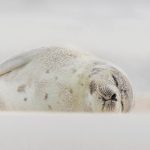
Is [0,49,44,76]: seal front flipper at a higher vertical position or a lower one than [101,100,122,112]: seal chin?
higher

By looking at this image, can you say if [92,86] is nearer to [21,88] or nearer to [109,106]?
[109,106]

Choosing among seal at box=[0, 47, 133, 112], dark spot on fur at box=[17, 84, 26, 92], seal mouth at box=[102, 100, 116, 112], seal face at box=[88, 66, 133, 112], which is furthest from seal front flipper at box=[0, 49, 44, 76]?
seal mouth at box=[102, 100, 116, 112]

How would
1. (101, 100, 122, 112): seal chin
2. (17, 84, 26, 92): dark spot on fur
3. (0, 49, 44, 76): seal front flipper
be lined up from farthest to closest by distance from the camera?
1. (0, 49, 44, 76): seal front flipper
2. (17, 84, 26, 92): dark spot on fur
3. (101, 100, 122, 112): seal chin

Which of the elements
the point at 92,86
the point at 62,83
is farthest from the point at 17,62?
the point at 92,86

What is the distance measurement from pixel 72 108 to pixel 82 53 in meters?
0.81

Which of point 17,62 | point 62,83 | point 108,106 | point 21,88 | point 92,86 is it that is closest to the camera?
point 108,106

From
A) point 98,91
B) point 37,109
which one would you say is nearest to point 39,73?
point 37,109

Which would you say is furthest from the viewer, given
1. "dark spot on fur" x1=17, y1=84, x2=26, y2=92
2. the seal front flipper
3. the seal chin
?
the seal front flipper

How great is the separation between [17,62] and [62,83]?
30.0 inches

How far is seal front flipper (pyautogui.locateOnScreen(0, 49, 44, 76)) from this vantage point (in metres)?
4.78

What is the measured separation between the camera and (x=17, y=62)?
4.81 metres

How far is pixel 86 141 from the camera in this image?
1.97m

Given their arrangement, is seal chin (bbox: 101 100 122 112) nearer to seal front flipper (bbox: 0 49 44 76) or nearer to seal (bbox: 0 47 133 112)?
seal (bbox: 0 47 133 112)

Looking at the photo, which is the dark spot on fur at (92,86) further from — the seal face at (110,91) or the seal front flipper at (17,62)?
the seal front flipper at (17,62)
